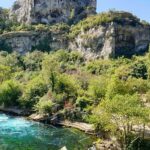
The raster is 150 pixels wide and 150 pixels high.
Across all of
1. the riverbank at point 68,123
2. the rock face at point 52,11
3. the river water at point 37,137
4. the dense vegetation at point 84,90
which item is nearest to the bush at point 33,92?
the dense vegetation at point 84,90

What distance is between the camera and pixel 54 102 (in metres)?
62.2

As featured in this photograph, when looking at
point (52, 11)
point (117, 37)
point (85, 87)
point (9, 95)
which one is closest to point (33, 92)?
point (9, 95)

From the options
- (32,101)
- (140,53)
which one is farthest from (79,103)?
(140,53)

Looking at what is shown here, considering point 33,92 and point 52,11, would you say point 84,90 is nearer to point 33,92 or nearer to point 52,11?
point 33,92

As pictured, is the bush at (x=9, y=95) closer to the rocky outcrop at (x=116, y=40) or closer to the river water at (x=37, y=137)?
the river water at (x=37, y=137)

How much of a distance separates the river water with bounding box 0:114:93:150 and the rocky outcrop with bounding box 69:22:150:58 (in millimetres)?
36608

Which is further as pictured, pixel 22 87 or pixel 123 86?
pixel 22 87

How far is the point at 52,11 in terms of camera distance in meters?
113

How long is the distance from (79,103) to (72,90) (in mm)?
5645

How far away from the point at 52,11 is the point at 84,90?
5155cm

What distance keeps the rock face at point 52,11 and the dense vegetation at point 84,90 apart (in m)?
19.8

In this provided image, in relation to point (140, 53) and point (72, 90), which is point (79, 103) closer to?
point (72, 90)

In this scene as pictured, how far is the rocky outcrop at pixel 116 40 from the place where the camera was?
287ft

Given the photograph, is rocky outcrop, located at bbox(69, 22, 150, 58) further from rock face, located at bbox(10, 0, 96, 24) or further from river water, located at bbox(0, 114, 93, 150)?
river water, located at bbox(0, 114, 93, 150)
